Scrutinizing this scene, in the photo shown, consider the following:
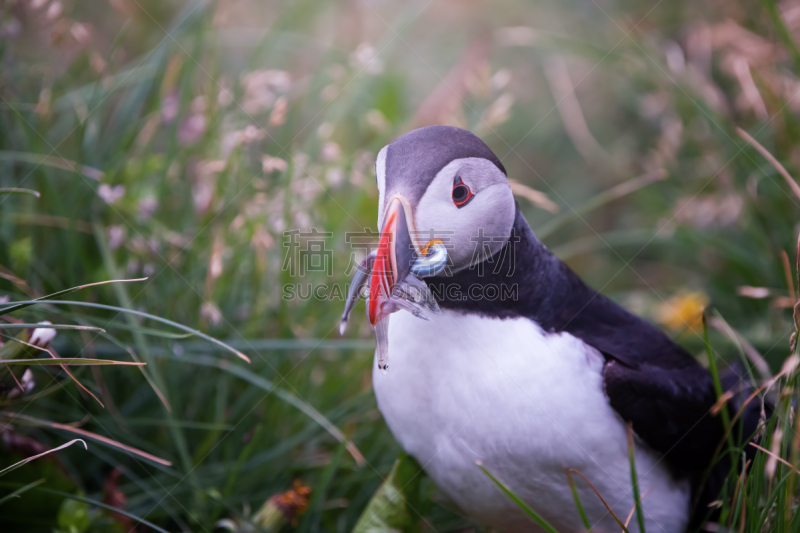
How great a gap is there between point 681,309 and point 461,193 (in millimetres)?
2200

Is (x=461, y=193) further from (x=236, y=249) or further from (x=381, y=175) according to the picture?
(x=236, y=249)

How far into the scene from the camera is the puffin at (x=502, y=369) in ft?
5.32

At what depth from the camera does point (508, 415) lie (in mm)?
1780

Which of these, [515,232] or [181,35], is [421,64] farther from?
[515,232]

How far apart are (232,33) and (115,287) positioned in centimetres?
248

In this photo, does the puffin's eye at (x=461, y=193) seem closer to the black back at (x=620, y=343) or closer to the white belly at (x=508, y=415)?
the black back at (x=620, y=343)

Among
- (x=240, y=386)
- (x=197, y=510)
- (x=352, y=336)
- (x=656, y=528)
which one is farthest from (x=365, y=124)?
(x=656, y=528)

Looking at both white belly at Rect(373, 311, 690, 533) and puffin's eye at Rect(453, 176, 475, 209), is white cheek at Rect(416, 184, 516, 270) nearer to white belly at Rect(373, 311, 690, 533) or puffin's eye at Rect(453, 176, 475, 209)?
puffin's eye at Rect(453, 176, 475, 209)

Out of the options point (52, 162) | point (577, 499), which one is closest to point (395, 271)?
point (577, 499)

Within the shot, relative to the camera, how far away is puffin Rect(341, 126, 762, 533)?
63.9 inches

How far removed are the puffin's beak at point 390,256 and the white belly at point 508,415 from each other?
1.14 feet

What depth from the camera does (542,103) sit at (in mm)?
5406

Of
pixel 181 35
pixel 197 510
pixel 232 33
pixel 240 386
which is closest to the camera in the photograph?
pixel 197 510

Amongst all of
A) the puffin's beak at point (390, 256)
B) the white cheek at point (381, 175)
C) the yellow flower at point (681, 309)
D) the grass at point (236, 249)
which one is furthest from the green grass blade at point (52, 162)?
the yellow flower at point (681, 309)
